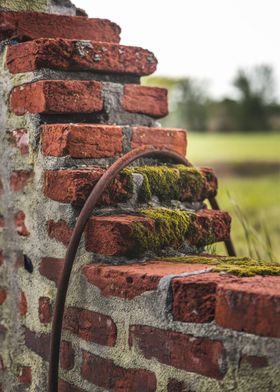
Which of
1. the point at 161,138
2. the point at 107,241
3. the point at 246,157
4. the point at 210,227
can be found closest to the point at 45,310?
the point at 107,241

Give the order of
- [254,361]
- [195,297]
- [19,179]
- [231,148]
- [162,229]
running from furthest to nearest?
[231,148]
[19,179]
[162,229]
[195,297]
[254,361]

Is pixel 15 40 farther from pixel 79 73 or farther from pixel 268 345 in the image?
pixel 268 345

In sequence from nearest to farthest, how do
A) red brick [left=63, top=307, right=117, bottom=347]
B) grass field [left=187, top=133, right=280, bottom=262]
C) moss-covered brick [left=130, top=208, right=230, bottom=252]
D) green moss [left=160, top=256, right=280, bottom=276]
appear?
green moss [left=160, top=256, right=280, bottom=276]
red brick [left=63, top=307, right=117, bottom=347]
moss-covered brick [left=130, top=208, right=230, bottom=252]
grass field [left=187, top=133, right=280, bottom=262]

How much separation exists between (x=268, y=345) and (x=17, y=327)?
965mm

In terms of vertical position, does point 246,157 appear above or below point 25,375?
above

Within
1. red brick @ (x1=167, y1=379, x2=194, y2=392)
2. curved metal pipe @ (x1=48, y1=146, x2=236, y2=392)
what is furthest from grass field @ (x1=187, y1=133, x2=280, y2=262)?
red brick @ (x1=167, y1=379, x2=194, y2=392)

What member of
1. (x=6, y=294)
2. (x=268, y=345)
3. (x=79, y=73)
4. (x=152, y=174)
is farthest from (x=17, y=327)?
(x=268, y=345)

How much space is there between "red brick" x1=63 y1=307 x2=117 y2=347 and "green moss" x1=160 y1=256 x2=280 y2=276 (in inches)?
9.4

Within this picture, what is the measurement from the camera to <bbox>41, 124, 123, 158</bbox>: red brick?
164 cm

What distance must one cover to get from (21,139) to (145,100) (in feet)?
1.39

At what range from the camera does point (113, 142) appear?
174cm

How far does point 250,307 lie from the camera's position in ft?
3.71

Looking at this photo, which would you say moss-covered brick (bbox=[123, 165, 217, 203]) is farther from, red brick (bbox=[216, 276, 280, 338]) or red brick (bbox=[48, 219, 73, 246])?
red brick (bbox=[216, 276, 280, 338])

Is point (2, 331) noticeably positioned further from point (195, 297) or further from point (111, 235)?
point (195, 297)
